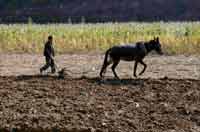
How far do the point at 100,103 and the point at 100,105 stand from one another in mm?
175

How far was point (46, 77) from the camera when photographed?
1686 centimetres

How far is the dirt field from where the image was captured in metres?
12.5

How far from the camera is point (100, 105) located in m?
13.6

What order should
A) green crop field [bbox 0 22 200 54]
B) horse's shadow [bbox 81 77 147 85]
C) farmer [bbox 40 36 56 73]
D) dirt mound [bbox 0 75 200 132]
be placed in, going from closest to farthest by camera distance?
dirt mound [bbox 0 75 200 132] → horse's shadow [bbox 81 77 147 85] → farmer [bbox 40 36 56 73] → green crop field [bbox 0 22 200 54]

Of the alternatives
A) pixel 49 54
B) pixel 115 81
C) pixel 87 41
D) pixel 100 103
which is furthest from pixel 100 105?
pixel 87 41

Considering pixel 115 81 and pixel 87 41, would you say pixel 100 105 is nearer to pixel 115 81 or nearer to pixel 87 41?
pixel 115 81

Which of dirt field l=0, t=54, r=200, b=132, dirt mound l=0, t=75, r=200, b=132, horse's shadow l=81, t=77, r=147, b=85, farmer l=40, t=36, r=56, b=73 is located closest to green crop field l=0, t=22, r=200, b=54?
dirt field l=0, t=54, r=200, b=132

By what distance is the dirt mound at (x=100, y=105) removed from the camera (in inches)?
493

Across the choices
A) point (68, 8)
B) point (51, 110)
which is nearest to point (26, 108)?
point (51, 110)

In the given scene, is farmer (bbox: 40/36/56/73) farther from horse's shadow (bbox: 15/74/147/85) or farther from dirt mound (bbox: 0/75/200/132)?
dirt mound (bbox: 0/75/200/132)

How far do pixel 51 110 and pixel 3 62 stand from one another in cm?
904

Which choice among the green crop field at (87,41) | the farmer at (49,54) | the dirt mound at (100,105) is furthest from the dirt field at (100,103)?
the green crop field at (87,41)

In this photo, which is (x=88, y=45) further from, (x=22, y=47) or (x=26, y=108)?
(x=26, y=108)

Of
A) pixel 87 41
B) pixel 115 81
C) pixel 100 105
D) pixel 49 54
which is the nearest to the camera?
pixel 100 105
